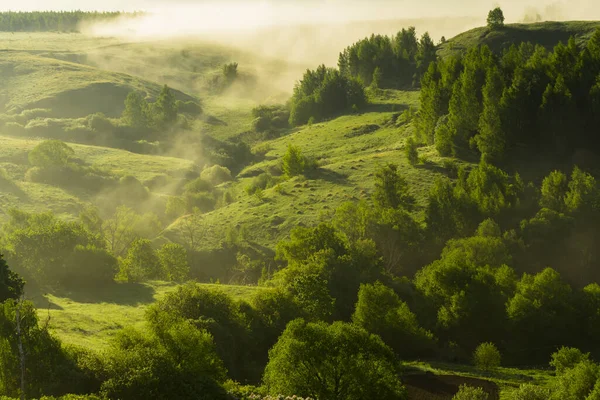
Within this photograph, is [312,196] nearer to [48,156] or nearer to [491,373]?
[491,373]

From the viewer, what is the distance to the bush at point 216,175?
19212cm

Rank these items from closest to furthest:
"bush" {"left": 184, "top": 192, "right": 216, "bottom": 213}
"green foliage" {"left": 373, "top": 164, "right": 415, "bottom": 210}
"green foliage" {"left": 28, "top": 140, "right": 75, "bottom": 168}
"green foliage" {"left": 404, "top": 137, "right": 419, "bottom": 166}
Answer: "green foliage" {"left": 373, "top": 164, "right": 415, "bottom": 210} < "green foliage" {"left": 404, "top": 137, "right": 419, "bottom": 166} < "bush" {"left": 184, "top": 192, "right": 216, "bottom": 213} < "green foliage" {"left": 28, "top": 140, "right": 75, "bottom": 168}

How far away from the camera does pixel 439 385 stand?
254 ft

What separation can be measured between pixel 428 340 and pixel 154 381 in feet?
158

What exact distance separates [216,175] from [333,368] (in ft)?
465

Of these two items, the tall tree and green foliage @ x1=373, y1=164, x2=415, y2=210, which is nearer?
green foliage @ x1=373, y1=164, x2=415, y2=210

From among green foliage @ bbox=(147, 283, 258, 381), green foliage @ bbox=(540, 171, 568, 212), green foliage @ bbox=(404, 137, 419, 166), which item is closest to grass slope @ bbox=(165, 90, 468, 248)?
green foliage @ bbox=(404, 137, 419, 166)

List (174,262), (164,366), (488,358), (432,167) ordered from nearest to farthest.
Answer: (164,366) < (488,358) < (174,262) < (432,167)

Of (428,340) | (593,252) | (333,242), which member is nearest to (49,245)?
(333,242)

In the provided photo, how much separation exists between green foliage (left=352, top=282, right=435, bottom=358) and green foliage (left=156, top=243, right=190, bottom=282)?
37626 millimetres

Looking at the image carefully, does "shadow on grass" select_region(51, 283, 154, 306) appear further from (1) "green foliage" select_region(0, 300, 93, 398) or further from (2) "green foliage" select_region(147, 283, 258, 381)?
(1) "green foliage" select_region(0, 300, 93, 398)

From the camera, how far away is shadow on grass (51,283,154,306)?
312 feet

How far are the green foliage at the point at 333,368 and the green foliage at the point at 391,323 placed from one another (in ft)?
93.0

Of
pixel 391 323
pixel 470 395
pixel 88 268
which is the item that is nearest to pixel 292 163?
pixel 88 268
